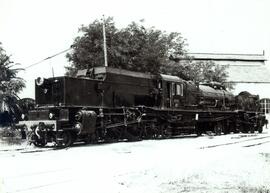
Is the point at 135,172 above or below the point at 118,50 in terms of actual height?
below

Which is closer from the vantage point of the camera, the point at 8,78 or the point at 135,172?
the point at 135,172

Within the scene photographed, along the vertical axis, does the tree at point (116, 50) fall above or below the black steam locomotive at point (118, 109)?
above

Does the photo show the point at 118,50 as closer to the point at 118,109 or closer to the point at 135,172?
the point at 118,109

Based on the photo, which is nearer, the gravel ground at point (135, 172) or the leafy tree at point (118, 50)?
the gravel ground at point (135, 172)

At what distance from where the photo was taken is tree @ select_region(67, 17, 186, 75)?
28953 mm

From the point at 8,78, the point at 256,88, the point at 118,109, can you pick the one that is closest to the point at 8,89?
the point at 8,78

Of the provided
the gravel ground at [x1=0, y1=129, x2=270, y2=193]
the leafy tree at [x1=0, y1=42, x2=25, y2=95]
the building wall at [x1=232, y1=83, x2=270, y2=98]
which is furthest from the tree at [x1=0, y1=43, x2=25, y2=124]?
the building wall at [x1=232, y1=83, x2=270, y2=98]

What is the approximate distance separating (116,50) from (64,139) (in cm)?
1340

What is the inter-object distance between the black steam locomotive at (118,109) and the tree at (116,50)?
546cm

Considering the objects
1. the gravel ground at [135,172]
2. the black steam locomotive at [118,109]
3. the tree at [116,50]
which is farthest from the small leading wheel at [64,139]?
the tree at [116,50]

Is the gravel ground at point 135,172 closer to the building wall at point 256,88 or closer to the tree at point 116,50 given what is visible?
the tree at point 116,50

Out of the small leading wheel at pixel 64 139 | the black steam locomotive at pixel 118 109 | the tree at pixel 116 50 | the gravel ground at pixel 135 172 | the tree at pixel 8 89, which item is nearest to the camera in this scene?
the gravel ground at pixel 135 172

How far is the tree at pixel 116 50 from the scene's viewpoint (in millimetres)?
28953

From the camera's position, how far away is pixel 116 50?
1129 inches
